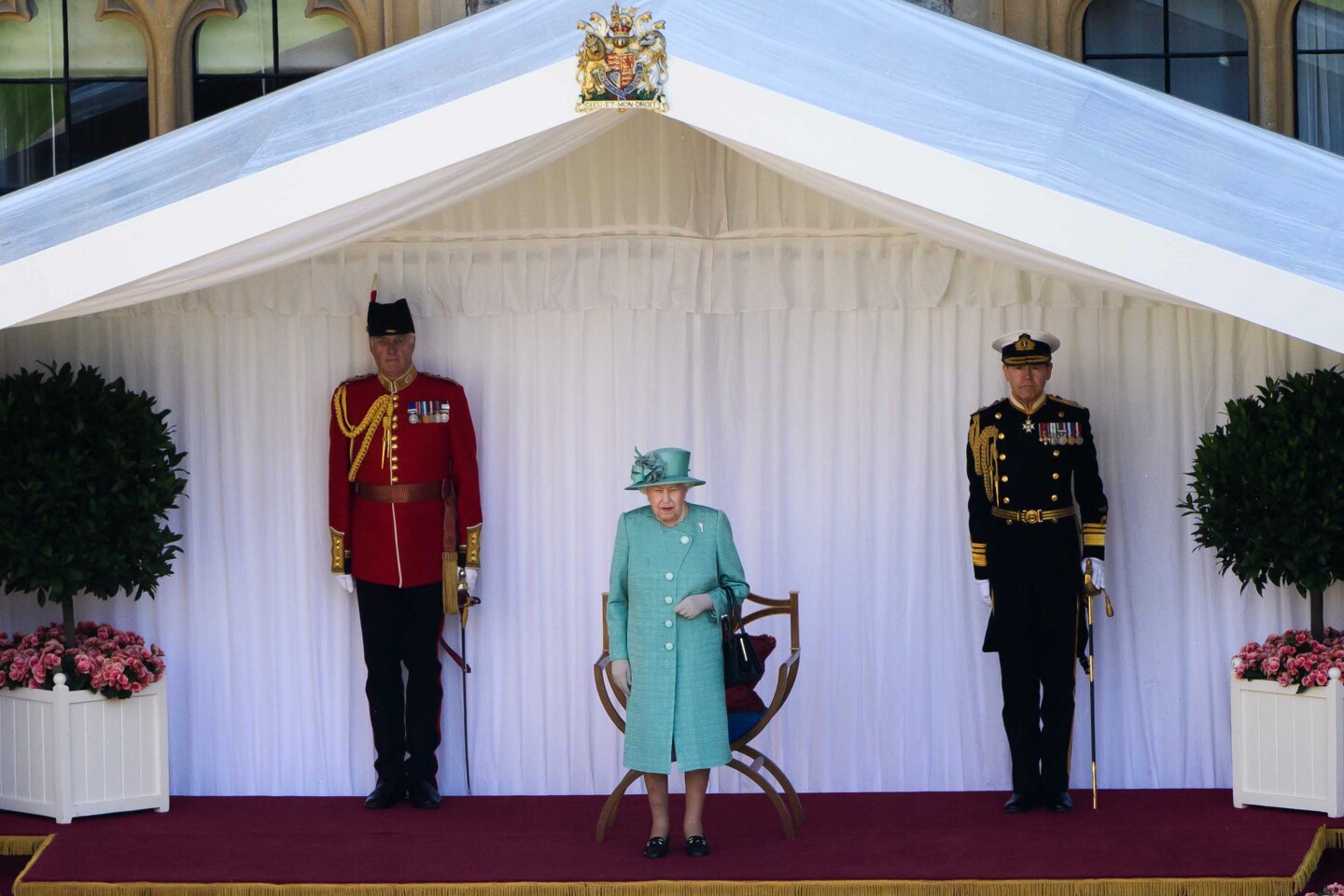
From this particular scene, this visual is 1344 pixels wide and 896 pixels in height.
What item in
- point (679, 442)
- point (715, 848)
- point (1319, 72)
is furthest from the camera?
point (1319, 72)

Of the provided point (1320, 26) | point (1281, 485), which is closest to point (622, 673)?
point (1281, 485)

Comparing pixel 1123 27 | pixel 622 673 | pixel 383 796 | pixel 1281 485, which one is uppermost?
pixel 1123 27

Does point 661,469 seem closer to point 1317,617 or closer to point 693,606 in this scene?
point 693,606

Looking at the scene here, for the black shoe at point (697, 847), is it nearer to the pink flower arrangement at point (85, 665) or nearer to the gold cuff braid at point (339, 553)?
the gold cuff braid at point (339, 553)

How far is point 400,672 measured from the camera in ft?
20.0

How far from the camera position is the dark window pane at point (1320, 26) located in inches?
274

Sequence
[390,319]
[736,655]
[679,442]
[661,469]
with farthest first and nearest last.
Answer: [679,442] → [390,319] → [736,655] → [661,469]

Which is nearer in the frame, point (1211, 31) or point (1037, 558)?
point (1037, 558)

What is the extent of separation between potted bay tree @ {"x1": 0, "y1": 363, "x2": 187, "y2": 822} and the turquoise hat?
5.89 ft

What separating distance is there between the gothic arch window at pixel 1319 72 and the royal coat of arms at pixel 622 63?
3444mm

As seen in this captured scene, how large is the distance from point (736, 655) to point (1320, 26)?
376 centimetres

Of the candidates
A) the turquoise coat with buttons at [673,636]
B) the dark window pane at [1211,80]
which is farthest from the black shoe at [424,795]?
the dark window pane at [1211,80]

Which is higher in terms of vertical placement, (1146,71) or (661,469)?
(1146,71)

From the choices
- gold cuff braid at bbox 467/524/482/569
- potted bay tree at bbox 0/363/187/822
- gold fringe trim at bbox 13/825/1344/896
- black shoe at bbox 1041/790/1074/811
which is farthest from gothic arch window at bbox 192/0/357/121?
black shoe at bbox 1041/790/1074/811
